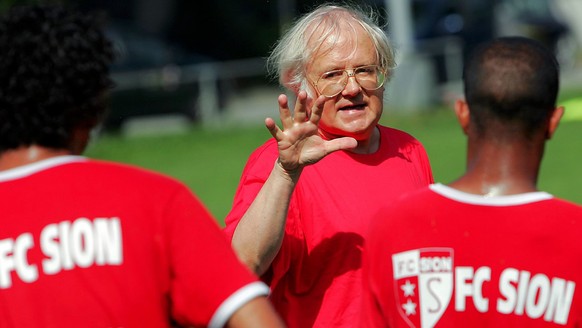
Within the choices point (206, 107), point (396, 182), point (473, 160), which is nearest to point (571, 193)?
point (396, 182)

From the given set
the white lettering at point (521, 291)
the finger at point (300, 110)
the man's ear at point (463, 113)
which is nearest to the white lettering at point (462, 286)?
the white lettering at point (521, 291)

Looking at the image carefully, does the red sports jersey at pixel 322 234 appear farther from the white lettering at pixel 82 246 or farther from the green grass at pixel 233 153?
the green grass at pixel 233 153

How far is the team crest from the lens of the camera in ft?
10.4

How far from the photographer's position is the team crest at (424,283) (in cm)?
318

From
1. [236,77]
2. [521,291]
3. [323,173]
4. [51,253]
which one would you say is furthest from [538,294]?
[236,77]

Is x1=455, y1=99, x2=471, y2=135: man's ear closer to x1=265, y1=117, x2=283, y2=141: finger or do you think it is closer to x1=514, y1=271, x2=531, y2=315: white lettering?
x1=514, y1=271, x2=531, y2=315: white lettering

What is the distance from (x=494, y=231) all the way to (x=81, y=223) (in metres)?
1.06

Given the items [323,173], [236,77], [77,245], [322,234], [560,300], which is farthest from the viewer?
[236,77]

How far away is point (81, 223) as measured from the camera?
9.67ft

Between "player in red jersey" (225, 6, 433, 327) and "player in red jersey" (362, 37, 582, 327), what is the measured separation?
89 cm

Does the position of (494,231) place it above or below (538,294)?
above

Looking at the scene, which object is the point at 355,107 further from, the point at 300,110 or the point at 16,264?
the point at 16,264

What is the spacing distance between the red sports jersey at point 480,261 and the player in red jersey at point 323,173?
3.00 ft

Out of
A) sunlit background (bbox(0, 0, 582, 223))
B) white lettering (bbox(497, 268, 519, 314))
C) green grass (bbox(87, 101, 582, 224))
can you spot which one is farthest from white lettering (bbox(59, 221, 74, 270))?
sunlit background (bbox(0, 0, 582, 223))
